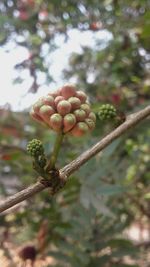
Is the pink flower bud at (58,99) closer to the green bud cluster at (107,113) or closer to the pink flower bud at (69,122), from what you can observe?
the pink flower bud at (69,122)

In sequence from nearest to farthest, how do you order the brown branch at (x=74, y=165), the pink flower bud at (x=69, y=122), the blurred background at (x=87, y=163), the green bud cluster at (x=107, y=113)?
the brown branch at (x=74, y=165)
the pink flower bud at (x=69, y=122)
the green bud cluster at (x=107, y=113)
the blurred background at (x=87, y=163)

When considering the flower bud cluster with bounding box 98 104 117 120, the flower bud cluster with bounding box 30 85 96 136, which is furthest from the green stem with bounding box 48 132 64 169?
the flower bud cluster with bounding box 98 104 117 120

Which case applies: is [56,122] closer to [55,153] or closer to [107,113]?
[55,153]

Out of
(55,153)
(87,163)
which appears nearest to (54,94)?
(55,153)

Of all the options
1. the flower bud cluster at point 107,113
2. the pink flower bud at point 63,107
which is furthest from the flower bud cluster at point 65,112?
the flower bud cluster at point 107,113

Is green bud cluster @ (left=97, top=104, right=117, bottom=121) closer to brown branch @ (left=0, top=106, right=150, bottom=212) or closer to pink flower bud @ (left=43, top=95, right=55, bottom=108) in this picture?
brown branch @ (left=0, top=106, right=150, bottom=212)

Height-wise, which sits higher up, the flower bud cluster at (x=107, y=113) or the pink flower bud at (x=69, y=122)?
the flower bud cluster at (x=107, y=113)

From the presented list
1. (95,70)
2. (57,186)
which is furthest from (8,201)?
(95,70)

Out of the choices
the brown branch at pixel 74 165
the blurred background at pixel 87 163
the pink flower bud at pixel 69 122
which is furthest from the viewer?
the blurred background at pixel 87 163
